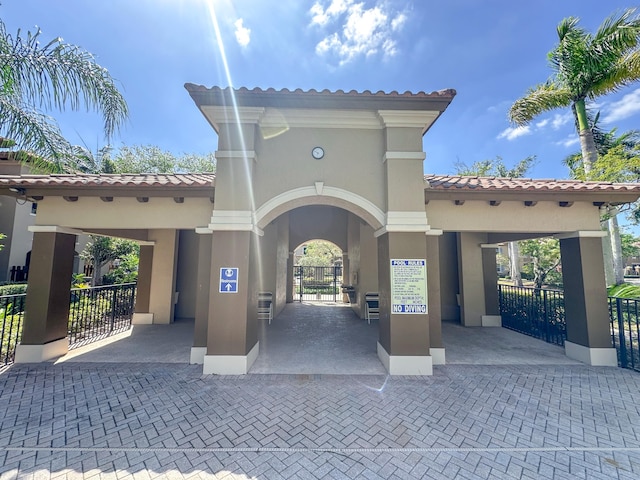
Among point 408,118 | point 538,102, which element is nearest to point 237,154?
point 408,118

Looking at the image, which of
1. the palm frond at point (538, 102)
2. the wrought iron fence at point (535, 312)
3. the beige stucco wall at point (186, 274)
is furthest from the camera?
the palm frond at point (538, 102)

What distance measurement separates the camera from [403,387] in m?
4.95

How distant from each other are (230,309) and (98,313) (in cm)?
641

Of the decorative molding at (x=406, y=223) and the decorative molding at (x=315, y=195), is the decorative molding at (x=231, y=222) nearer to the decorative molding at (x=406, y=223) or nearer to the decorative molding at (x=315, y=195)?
the decorative molding at (x=315, y=195)

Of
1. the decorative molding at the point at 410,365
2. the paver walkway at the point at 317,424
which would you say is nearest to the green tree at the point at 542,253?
the paver walkway at the point at 317,424

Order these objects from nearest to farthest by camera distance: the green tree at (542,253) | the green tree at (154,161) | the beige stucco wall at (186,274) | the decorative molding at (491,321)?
1. the decorative molding at (491,321)
2. the beige stucco wall at (186,274)
3. the green tree at (542,253)
4. the green tree at (154,161)

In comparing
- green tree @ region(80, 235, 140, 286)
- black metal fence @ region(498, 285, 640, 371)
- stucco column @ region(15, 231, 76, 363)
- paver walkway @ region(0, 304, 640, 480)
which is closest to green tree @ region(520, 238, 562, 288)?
black metal fence @ region(498, 285, 640, 371)

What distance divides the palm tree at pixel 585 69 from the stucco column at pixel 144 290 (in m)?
15.9

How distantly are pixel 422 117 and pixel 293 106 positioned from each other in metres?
2.72

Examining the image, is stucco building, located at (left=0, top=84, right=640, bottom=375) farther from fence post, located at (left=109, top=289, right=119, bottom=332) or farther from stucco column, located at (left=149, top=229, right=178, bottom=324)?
stucco column, located at (left=149, top=229, right=178, bottom=324)

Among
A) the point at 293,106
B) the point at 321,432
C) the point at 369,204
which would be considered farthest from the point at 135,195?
the point at 321,432

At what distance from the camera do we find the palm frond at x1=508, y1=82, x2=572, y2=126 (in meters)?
11.1

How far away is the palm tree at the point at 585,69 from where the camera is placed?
30.7 feet

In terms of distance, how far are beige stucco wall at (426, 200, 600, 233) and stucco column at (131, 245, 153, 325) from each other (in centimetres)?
934
